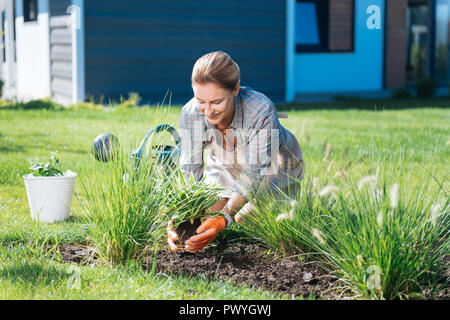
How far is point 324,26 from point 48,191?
11.9 m

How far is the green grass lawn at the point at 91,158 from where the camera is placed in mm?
2652

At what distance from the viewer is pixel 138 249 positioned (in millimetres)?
3031

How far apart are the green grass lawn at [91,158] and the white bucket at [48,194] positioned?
0.10 metres

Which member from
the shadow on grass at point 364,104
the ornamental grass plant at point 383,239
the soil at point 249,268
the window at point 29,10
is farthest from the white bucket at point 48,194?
the window at point 29,10

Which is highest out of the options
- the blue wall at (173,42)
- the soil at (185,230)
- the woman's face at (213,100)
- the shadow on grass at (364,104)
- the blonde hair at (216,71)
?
the blue wall at (173,42)

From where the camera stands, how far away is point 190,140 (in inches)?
135

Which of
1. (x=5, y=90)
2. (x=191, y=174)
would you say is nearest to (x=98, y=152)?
(x=191, y=174)

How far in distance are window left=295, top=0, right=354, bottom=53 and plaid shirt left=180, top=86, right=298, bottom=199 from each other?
37.9ft

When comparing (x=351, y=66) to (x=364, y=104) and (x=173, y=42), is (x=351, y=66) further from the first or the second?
(x=173, y=42)

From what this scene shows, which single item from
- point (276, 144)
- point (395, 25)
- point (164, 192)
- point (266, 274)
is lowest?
point (266, 274)

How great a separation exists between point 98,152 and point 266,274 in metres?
1.22

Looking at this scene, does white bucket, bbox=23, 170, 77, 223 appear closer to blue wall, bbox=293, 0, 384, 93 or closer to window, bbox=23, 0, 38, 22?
blue wall, bbox=293, 0, 384, 93

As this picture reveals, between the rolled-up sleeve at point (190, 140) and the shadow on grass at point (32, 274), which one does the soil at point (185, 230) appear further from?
the shadow on grass at point (32, 274)
